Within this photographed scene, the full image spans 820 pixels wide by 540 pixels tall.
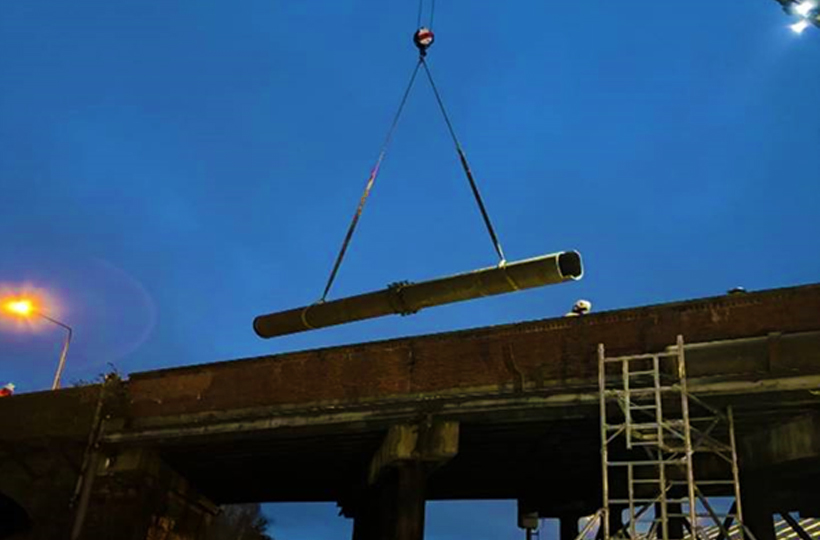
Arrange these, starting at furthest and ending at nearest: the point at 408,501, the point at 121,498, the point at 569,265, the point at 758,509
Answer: the point at 121,498, the point at 758,509, the point at 408,501, the point at 569,265

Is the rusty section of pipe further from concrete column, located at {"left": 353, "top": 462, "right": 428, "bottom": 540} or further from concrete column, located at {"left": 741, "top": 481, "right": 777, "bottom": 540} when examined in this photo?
concrete column, located at {"left": 741, "top": 481, "right": 777, "bottom": 540}

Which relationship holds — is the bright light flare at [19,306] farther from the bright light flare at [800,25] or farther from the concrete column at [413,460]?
the bright light flare at [800,25]

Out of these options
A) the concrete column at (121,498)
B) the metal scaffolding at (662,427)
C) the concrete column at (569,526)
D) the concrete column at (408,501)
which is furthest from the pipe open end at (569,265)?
the concrete column at (569,526)

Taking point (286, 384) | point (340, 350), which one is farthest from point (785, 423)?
point (286, 384)

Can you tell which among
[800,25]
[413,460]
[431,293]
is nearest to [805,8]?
[800,25]

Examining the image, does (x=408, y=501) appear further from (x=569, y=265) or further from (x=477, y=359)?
(x=569, y=265)

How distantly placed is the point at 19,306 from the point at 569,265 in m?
18.4

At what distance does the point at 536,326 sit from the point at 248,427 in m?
6.51

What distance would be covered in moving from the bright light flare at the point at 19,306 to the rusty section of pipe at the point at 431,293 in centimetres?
1236

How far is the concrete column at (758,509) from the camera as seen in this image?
14297 mm

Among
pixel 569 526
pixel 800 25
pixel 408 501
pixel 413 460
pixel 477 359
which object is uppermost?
pixel 800 25

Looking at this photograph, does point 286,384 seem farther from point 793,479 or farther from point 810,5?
point 810,5

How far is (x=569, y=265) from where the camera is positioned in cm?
1151

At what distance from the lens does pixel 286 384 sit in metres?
16.5
